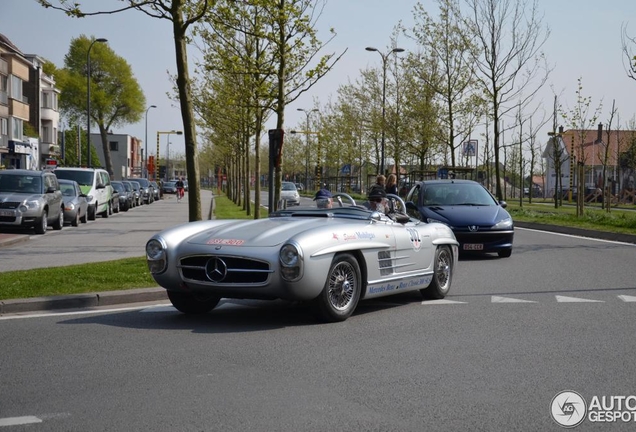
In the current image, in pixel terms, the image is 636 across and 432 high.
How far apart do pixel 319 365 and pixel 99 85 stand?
9143 centimetres

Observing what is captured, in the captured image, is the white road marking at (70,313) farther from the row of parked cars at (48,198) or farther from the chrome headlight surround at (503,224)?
the row of parked cars at (48,198)

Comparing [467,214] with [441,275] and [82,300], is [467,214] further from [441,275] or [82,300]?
[82,300]

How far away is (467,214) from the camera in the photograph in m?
18.0

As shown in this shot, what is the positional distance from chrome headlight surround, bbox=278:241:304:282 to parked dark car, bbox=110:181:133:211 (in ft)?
123

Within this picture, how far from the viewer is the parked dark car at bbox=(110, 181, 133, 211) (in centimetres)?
4528

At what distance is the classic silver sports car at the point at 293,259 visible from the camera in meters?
8.70

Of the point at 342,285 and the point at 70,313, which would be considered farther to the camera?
the point at 70,313

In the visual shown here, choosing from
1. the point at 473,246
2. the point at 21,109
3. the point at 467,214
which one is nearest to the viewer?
the point at 473,246

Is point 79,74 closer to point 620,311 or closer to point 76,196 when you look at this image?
point 76,196

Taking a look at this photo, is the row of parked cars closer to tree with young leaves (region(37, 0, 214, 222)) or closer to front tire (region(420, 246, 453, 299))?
tree with young leaves (region(37, 0, 214, 222))

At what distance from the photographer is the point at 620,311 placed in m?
10.2

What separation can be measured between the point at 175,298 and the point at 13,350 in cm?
232

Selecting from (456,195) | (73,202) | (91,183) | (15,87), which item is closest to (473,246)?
(456,195)

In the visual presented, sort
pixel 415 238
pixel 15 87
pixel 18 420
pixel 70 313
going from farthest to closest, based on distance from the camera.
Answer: pixel 15 87
pixel 415 238
pixel 70 313
pixel 18 420
